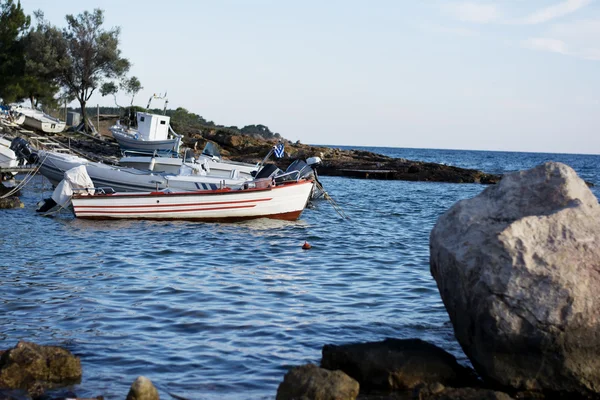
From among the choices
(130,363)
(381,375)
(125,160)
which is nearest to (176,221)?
(125,160)

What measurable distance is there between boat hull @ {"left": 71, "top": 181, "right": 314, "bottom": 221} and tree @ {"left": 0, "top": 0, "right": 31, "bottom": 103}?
128 ft

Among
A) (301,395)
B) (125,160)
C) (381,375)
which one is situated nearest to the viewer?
(301,395)

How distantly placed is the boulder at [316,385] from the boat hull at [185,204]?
48.9 ft

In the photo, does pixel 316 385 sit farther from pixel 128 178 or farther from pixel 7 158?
pixel 7 158

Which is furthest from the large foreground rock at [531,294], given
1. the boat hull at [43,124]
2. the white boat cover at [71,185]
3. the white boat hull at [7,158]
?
the boat hull at [43,124]

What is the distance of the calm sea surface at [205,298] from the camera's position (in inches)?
325

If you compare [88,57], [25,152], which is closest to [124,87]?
[88,57]

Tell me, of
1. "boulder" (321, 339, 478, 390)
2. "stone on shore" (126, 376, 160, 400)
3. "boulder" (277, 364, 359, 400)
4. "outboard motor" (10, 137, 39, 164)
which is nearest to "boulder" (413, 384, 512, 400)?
"boulder" (321, 339, 478, 390)

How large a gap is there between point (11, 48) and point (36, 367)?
5629 cm

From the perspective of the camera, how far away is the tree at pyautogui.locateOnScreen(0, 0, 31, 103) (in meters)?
56.3

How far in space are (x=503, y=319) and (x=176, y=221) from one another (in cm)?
1581

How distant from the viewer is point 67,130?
55781mm

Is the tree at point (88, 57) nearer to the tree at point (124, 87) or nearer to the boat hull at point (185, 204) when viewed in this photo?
the tree at point (124, 87)

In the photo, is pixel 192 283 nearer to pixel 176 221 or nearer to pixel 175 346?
pixel 175 346
